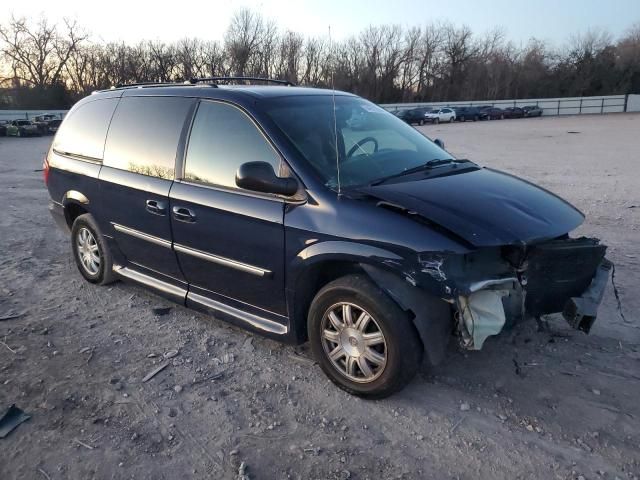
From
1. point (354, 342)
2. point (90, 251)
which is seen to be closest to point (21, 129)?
point (90, 251)

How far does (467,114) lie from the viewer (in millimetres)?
53250

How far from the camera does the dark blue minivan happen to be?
2.90m

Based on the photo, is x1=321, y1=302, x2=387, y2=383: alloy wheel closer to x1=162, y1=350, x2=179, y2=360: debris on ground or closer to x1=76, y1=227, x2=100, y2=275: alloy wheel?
x1=162, y1=350, x2=179, y2=360: debris on ground

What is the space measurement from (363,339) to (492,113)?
186ft

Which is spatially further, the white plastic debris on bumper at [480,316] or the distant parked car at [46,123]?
the distant parked car at [46,123]

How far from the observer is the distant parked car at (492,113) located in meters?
54.6

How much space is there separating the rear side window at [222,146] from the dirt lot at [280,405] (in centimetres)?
128

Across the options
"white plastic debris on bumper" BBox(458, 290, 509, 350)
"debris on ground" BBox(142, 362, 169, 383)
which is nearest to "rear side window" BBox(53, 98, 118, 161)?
"debris on ground" BBox(142, 362, 169, 383)

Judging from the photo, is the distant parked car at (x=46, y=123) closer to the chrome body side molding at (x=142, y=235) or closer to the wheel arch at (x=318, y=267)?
the chrome body side molding at (x=142, y=235)

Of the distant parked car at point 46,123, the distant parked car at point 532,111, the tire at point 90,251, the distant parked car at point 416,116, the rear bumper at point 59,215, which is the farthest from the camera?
the distant parked car at point 532,111

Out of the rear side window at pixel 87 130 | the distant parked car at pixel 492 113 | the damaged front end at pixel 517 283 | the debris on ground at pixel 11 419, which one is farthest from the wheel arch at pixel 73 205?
the distant parked car at pixel 492 113

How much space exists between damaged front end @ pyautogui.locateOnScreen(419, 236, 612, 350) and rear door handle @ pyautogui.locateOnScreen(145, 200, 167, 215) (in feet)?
6.96

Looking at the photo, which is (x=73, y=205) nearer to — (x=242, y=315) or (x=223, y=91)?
(x=223, y=91)

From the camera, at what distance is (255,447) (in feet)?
9.16
